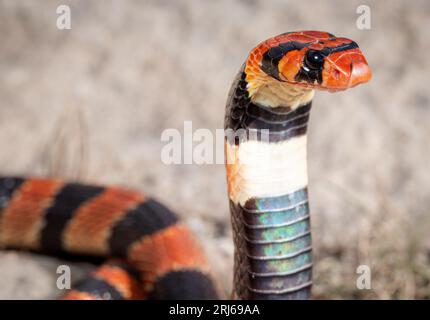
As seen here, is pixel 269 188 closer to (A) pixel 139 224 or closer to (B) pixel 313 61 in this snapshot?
(B) pixel 313 61

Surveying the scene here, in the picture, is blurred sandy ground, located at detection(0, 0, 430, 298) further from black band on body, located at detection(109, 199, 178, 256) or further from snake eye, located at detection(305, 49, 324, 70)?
snake eye, located at detection(305, 49, 324, 70)

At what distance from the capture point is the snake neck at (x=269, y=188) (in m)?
3.01

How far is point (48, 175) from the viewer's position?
4.91 m

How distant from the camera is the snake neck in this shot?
3.01 meters

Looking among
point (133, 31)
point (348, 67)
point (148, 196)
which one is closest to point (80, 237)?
point (148, 196)

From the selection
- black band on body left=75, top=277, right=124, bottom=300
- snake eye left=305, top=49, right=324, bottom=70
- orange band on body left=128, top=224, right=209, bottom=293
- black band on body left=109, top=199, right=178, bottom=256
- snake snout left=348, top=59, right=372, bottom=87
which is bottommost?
black band on body left=75, top=277, right=124, bottom=300

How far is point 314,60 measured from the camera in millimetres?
2707

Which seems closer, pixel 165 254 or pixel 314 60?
pixel 314 60

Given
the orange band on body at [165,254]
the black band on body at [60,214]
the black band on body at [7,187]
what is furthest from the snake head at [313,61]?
the black band on body at [7,187]

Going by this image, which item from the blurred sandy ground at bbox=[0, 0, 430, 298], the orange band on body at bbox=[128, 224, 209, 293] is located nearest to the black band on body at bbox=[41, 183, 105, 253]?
the blurred sandy ground at bbox=[0, 0, 430, 298]

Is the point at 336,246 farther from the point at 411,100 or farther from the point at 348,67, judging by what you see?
the point at 348,67

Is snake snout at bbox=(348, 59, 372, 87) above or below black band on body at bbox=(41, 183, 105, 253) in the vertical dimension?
above

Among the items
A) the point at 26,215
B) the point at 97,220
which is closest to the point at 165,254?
the point at 97,220

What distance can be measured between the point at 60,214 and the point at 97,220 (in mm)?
238
